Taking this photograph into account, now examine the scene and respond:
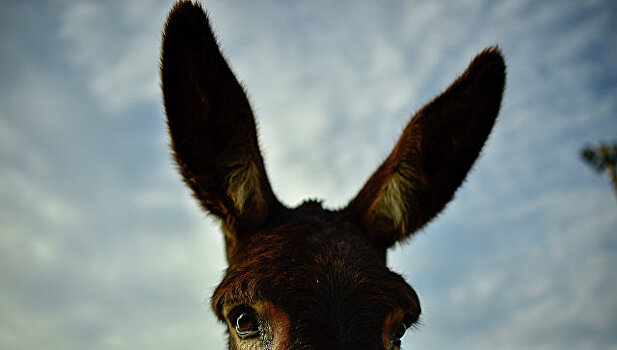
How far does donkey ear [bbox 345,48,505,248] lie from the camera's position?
2904 millimetres

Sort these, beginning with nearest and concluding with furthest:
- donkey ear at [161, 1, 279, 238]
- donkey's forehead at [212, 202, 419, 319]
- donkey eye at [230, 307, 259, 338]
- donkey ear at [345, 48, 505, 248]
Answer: donkey's forehead at [212, 202, 419, 319] < donkey eye at [230, 307, 259, 338] < donkey ear at [161, 1, 279, 238] < donkey ear at [345, 48, 505, 248]

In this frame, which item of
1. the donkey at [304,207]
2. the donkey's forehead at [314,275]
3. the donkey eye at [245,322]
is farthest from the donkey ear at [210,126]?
the donkey eye at [245,322]

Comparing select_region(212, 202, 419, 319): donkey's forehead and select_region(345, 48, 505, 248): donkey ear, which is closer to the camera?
select_region(212, 202, 419, 319): donkey's forehead

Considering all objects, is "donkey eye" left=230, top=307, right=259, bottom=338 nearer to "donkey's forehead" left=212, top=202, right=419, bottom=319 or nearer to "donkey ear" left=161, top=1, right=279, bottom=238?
"donkey's forehead" left=212, top=202, right=419, bottom=319

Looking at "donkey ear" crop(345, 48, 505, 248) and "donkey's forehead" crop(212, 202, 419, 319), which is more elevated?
"donkey ear" crop(345, 48, 505, 248)

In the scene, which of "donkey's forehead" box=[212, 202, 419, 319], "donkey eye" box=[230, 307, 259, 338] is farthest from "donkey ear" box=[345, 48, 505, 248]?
"donkey eye" box=[230, 307, 259, 338]

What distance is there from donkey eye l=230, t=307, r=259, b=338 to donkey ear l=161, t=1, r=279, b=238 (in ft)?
2.45

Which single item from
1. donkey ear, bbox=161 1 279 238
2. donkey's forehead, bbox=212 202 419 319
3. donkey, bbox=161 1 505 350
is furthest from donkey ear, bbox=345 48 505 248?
donkey ear, bbox=161 1 279 238

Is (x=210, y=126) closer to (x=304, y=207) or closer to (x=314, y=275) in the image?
(x=304, y=207)

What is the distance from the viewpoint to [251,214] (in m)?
2.91

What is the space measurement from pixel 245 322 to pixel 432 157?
1769mm

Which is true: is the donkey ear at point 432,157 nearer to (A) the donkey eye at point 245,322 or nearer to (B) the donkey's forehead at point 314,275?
(B) the donkey's forehead at point 314,275

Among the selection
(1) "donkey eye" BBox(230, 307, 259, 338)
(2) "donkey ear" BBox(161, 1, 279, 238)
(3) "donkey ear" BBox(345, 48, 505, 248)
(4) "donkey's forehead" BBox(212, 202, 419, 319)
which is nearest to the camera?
(4) "donkey's forehead" BBox(212, 202, 419, 319)

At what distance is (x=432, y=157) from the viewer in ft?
10.2
